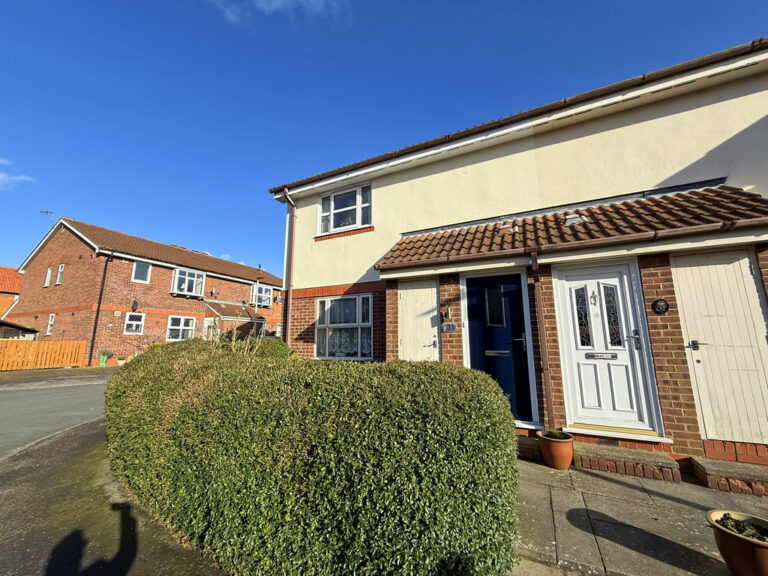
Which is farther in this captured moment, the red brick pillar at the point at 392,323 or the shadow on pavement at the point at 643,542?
the red brick pillar at the point at 392,323

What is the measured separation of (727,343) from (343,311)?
21.0 ft

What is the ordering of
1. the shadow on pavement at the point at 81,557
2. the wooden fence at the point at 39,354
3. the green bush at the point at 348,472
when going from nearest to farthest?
the green bush at the point at 348,472
the shadow on pavement at the point at 81,557
the wooden fence at the point at 39,354

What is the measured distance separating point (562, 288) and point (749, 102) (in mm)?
4224

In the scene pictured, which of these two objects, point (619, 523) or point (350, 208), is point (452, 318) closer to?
point (619, 523)

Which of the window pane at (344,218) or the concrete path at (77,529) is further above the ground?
the window pane at (344,218)

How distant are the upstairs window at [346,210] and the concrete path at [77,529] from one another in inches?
247

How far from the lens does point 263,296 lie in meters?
26.7

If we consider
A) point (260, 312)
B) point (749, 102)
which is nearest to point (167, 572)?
point (749, 102)

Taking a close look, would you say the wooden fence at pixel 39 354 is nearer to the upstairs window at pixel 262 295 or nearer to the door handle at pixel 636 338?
the upstairs window at pixel 262 295

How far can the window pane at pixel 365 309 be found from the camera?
7023 millimetres

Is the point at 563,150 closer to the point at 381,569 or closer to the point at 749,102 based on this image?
the point at 749,102

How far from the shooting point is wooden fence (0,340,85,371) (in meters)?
15.1

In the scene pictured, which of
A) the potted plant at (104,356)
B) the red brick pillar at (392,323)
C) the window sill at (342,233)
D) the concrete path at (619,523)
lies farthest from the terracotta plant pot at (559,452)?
the potted plant at (104,356)

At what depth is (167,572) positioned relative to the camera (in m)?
2.46
